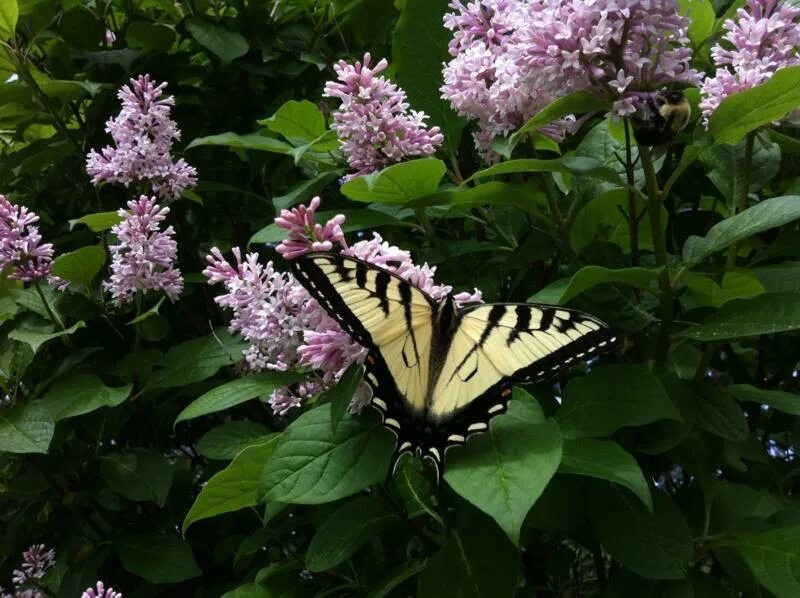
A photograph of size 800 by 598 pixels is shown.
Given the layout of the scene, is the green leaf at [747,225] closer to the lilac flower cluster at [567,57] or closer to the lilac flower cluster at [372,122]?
the lilac flower cluster at [567,57]

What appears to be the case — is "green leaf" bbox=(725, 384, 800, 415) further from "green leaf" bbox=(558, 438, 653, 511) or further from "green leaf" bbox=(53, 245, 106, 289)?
"green leaf" bbox=(53, 245, 106, 289)

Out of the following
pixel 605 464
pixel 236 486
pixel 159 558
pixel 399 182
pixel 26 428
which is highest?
pixel 399 182

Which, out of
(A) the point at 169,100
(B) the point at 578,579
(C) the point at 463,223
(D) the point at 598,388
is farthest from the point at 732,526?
(A) the point at 169,100

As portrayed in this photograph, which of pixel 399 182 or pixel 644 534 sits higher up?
pixel 399 182

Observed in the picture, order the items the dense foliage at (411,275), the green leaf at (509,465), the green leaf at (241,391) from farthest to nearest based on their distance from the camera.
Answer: the green leaf at (241,391) < the dense foliage at (411,275) < the green leaf at (509,465)

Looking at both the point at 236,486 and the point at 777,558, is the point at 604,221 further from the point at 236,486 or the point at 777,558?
the point at 236,486

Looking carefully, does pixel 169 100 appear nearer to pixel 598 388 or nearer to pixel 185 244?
pixel 185 244

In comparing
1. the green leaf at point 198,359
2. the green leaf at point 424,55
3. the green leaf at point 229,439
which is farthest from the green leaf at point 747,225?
the green leaf at point 198,359

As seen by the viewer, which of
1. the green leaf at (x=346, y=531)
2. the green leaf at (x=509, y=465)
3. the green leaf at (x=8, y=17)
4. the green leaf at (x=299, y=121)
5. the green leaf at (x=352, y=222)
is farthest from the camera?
the green leaf at (x=8, y=17)

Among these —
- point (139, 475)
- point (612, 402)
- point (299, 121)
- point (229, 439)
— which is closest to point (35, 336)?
point (139, 475)
